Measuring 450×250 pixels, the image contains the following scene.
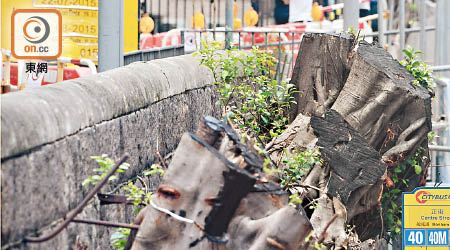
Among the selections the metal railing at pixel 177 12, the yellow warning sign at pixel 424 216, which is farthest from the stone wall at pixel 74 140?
the metal railing at pixel 177 12

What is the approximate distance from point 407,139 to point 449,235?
81 cm

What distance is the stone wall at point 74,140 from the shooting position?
316 centimetres

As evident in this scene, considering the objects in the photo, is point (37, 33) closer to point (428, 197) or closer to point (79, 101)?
point (79, 101)

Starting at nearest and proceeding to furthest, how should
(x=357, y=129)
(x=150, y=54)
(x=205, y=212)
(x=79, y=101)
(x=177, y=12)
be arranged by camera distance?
(x=205, y=212) < (x=79, y=101) < (x=357, y=129) < (x=150, y=54) < (x=177, y=12)

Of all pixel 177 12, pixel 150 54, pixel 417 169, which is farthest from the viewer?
pixel 177 12

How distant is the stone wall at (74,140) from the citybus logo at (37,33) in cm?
144

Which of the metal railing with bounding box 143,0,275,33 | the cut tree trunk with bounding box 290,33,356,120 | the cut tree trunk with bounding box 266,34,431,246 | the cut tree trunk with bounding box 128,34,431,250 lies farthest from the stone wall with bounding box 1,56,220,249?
the metal railing with bounding box 143,0,275,33

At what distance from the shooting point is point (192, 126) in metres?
6.34

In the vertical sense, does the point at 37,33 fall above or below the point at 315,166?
above

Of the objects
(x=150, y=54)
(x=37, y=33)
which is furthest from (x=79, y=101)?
(x=150, y=54)

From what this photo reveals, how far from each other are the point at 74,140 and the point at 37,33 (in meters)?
3.26

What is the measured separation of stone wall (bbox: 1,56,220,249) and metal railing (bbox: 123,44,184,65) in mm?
3494

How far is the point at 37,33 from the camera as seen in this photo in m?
6.82

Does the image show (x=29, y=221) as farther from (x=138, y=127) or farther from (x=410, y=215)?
(x=410, y=215)
